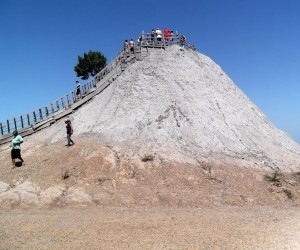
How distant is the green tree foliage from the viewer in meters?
59.1

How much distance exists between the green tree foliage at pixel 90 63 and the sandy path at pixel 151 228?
44.4 metres

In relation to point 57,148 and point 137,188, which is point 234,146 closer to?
point 137,188

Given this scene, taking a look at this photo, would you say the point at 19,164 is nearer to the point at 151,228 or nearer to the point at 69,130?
the point at 69,130

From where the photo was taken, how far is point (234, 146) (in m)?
24.4

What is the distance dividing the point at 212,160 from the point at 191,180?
2563 millimetres

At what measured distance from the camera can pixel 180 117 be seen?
2580 centimetres

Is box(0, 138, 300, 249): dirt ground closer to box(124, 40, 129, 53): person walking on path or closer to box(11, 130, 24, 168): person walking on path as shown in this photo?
box(11, 130, 24, 168): person walking on path

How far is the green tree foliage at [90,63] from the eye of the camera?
194 feet

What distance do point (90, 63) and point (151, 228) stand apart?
1896 inches

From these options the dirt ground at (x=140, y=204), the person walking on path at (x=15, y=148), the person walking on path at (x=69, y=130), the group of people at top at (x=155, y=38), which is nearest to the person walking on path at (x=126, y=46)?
the group of people at top at (x=155, y=38)

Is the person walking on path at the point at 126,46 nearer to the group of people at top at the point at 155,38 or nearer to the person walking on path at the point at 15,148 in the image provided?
the group of people at top at the point at 155,38

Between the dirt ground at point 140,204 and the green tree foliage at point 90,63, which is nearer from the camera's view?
the dirt ground at point 140,204

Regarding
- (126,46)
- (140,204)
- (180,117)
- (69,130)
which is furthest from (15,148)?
(126,46)

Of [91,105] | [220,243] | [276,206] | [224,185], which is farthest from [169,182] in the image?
[91,105]
